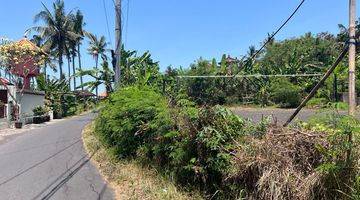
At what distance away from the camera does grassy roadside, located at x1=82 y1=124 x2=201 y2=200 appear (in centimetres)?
942

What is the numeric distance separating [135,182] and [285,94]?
31.4m

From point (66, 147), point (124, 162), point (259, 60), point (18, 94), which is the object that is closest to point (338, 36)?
point (259, 60)

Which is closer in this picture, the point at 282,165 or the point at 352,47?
the point at 282,165

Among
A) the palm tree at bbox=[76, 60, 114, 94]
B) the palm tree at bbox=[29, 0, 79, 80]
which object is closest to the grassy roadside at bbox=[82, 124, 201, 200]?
the palm tree at bbox=[76, 60, 114, 94]

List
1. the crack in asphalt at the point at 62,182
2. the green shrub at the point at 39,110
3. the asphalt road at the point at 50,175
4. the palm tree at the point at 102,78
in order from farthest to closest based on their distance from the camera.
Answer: the green shrub at the point at 39,110 → the palm tree at the point at 102,78 → the asphalt road at the point at 50,175 → the crack in asphalt at the point at 62,182

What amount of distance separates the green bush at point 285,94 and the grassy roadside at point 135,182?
2741cm

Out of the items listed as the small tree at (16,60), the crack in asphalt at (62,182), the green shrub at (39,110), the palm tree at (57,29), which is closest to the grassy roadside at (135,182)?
the crack in asphalt at (62,182)

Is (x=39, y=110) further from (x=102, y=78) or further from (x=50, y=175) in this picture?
(x=50, y=175)

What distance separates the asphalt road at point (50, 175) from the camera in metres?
10.8

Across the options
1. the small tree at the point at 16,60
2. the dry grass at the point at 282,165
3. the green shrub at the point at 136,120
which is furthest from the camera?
the small tree at the point at 16,60

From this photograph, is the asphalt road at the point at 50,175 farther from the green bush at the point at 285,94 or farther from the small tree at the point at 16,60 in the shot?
the green bush at the point at 285,94

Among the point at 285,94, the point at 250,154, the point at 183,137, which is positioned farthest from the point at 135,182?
the point at 285,94

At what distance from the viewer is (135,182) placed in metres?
11.2

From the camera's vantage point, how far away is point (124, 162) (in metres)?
13.8
